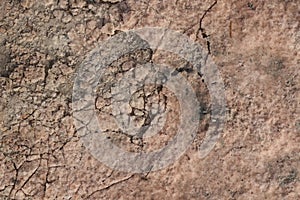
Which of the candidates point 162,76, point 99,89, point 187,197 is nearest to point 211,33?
point 162,76

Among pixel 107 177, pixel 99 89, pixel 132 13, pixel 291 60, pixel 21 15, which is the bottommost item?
pixel 107 177

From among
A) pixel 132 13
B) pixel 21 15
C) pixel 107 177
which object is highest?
pixel 21 15

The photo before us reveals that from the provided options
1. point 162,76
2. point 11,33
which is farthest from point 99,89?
point 11,33

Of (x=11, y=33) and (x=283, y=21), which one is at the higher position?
(x=11, y=33)

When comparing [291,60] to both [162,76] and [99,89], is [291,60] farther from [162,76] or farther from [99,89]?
[99,89]

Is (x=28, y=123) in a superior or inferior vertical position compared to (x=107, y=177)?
superior

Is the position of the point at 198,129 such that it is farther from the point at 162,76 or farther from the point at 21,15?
the point at 21,15
